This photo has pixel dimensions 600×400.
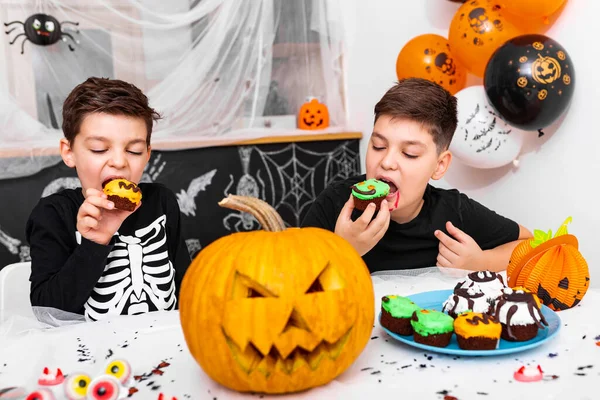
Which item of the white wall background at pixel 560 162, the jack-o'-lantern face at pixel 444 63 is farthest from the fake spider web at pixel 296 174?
the jack-o'-lantern face at pixel 444 63

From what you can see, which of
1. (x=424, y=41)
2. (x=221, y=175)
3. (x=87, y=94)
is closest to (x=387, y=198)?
(x=87, y=94)

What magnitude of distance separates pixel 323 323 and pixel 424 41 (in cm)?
210

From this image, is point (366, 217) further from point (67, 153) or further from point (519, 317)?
point (67, 153)

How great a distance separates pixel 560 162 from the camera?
236cm

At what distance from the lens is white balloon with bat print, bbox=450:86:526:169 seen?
2.26 m

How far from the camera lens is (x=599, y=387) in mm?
723

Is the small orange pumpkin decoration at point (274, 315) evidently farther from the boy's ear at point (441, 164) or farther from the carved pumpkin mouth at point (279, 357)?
the boy's ear at point (441, 164)

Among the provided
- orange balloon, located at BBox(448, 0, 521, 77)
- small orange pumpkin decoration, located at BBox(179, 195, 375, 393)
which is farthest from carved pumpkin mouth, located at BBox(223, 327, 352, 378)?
orange balloon, located at BBox(448, 0, 521, 77)

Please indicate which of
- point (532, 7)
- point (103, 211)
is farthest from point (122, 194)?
point (532, 7)

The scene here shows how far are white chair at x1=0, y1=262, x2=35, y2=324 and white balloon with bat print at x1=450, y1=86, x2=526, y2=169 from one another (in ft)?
5.14

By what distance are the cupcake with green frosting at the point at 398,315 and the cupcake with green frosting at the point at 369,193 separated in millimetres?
443

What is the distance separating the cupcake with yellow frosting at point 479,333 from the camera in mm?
801

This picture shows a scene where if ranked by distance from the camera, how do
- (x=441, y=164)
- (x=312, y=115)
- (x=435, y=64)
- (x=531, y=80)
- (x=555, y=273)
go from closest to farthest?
1. (x=555, y=273)
2. (x=441, y=164)
3. (x=531, y=80)
4. (x=435, y=64)
5. (x=312, y=115)

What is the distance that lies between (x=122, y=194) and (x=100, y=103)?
0.27 meters
